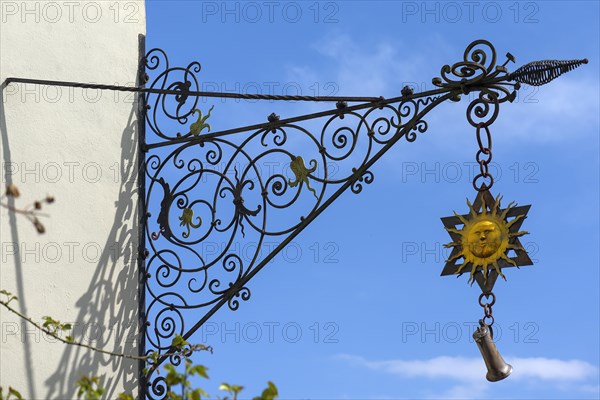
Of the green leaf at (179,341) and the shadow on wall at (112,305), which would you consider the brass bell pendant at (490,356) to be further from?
the shadow on wall at (112,305)

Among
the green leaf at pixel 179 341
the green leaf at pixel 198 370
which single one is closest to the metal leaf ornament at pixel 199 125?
the green leaf at pixel 179 341

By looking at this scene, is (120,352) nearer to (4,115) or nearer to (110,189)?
(110,189)

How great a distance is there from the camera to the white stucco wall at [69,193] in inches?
171

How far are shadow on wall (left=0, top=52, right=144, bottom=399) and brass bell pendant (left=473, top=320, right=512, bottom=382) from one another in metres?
1.54

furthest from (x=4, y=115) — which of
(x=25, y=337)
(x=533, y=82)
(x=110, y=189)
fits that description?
(x=533, y=82)

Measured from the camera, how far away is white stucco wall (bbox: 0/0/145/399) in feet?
14.3

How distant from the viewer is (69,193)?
4594 mm

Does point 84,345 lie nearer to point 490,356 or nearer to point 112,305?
point 112,305

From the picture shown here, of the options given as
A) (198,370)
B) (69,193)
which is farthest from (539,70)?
(69,193)

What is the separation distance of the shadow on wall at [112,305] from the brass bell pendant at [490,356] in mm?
1537

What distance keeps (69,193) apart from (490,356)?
6.13ft

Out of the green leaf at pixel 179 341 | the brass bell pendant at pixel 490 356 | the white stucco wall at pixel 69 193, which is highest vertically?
the white stucco wall at pixel 69 193

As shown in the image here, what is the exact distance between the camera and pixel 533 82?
4145 millimetres

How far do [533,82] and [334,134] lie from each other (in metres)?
0.83
